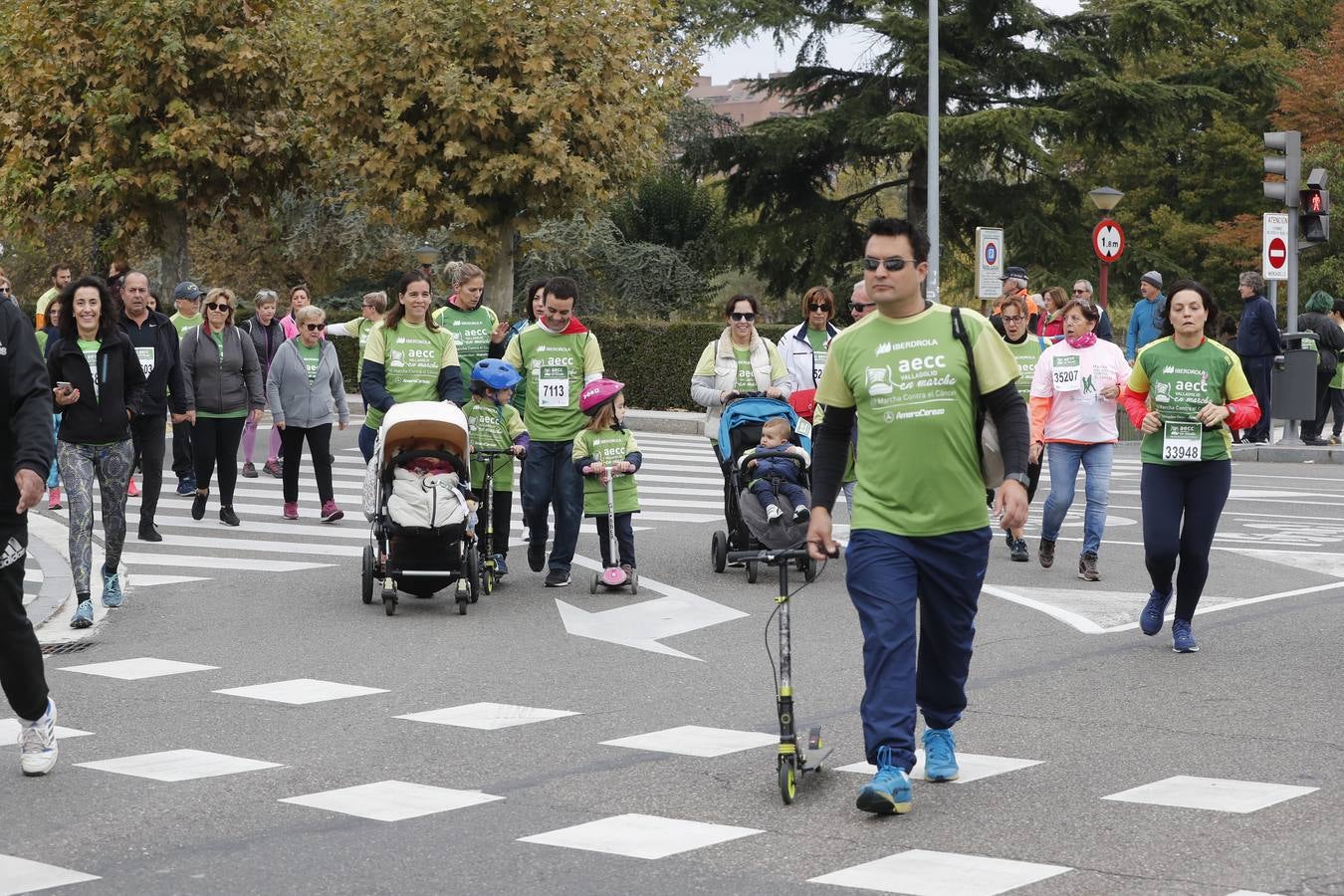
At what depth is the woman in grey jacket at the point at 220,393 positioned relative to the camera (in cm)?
1603

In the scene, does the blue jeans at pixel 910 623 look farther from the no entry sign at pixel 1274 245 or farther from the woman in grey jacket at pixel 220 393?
the no entry sign at pixel 1274 245

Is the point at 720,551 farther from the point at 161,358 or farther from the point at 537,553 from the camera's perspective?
the point at 161,358

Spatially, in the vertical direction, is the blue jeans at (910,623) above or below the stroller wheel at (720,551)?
above

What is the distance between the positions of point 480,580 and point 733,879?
6.82 metres

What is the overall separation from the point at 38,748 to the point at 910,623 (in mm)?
3162

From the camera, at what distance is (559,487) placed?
12.1 meters

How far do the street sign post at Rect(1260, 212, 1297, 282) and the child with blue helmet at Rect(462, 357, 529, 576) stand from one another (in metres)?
14.7

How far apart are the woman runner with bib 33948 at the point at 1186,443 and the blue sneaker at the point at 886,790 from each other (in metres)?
3.68

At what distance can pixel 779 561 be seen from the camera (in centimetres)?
641

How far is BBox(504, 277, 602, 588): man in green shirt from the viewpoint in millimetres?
12023

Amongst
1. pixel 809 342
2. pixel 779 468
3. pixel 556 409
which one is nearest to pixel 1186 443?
pixel 779 468

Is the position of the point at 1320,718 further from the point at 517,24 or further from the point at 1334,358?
the point at 517,24

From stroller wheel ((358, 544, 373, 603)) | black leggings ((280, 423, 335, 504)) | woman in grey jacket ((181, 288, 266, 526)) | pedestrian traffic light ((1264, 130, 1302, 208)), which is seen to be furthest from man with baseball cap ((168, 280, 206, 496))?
pedestrian traffic light ((1264, 130, 1302, 208))

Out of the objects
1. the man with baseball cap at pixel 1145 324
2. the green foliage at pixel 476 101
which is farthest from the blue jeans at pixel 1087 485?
the green foliage at pixel 476 101
